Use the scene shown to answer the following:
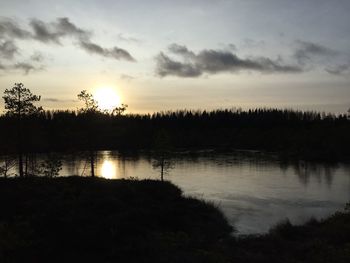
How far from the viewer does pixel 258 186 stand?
57.2 meters

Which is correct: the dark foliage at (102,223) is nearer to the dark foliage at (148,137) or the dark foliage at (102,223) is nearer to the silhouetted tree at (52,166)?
the silhouetted tree at (52,166)

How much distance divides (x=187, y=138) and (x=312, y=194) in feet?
391

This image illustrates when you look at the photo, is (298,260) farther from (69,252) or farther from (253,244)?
(69,252)

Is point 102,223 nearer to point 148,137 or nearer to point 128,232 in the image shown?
point 128,232

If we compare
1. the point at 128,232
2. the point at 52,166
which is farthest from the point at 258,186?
the point at 128,232

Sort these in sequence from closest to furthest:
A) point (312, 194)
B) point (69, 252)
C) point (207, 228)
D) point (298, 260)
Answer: point (69, 252) → point (298, 260) → point (207, 228) → point (312, 194)

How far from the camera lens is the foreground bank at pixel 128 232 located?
671 inches

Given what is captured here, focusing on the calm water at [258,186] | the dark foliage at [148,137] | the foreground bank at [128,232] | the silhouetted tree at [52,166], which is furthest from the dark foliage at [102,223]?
the dark foliage at [148,137]

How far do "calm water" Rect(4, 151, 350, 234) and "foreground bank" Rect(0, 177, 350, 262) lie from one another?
5039 millimetres

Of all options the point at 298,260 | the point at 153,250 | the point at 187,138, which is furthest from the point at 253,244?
the point at 187,138

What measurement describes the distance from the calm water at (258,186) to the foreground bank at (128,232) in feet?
16.5

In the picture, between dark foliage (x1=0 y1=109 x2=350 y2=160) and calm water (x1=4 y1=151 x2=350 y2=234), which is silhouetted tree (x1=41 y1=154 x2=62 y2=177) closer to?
dark foliage (x1=0 y1=109 x2=350 y2=160)

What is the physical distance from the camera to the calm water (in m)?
37.8

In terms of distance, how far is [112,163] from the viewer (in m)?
92.8
